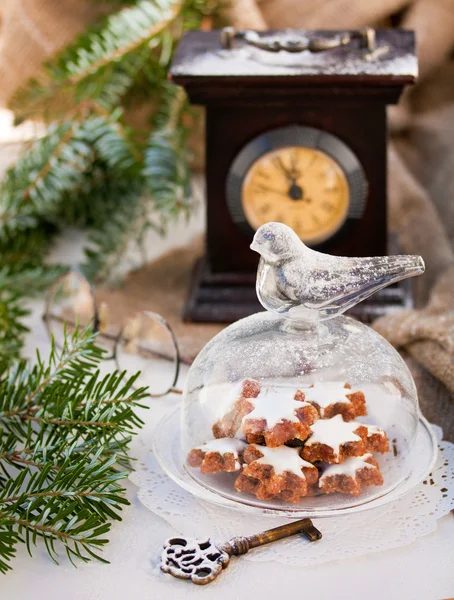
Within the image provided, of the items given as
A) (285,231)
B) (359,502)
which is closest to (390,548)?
(359,502)

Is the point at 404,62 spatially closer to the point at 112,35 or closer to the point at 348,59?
the point at 348,59

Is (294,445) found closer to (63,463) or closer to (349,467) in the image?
(349,467)

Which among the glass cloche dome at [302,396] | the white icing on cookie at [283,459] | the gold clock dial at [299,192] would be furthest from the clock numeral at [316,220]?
the white icing on cookie at [283,459]

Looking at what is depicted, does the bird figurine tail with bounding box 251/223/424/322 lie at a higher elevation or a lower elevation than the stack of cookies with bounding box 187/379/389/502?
higher

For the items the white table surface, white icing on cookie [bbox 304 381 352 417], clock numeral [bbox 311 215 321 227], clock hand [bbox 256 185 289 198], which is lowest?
the white table surface

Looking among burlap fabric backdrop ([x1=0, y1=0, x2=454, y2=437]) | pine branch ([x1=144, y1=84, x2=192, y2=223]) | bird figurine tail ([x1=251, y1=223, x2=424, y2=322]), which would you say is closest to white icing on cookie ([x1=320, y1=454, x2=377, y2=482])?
bird figurine tail ([x1=251, y1=223, x2=424, y2=322])

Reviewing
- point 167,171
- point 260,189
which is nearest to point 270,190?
point 260,189

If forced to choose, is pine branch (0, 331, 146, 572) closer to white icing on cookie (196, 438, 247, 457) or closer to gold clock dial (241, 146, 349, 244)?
white icing on cookie (196, 438, 247, 457)

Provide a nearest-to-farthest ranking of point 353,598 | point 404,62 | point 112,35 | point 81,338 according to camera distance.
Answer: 1. point 353,598
2. point 81,338
3. point 404,62
4. point 112,35
